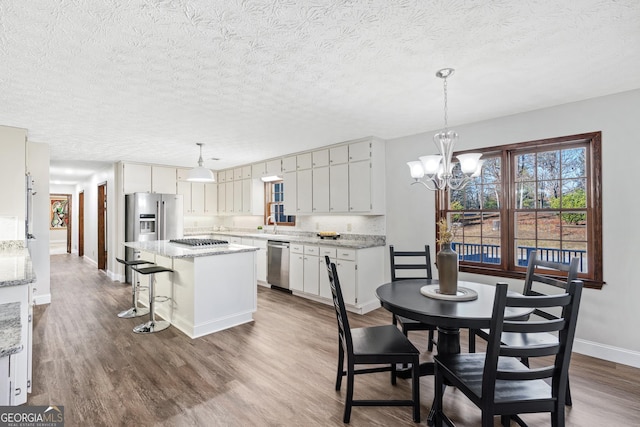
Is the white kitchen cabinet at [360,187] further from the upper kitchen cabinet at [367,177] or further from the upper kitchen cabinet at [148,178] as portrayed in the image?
the upper kitchen cabinet at [148,178]

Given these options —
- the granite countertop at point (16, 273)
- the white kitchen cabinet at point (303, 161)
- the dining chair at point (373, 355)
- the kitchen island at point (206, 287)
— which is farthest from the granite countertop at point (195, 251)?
the white kitchen cabinet at point (303, 161)

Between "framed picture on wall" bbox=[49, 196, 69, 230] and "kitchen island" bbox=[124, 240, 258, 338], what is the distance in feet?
38.0

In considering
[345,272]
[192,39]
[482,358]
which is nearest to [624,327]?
[482,358]

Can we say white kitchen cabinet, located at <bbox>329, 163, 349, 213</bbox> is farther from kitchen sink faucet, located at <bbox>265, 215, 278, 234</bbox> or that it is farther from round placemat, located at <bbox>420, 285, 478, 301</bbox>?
round placemat, located at <bbox>420, 285, 478, 301</bbox>

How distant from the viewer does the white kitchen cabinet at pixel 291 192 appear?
555cm

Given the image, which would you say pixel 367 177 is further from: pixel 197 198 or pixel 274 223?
pixel 197 198

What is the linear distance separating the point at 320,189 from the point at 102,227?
227 inches

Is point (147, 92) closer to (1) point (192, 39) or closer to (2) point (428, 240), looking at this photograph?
(1) point (192, 39)

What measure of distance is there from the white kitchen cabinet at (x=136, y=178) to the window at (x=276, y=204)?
2417 millimetres

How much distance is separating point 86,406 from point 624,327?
14.8 ft

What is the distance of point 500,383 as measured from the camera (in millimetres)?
1738

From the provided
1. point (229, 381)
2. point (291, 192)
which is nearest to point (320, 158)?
point (291, 192)

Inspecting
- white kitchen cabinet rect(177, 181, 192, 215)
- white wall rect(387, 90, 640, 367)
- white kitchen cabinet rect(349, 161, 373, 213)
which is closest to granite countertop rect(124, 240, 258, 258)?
white kitchen cabinet rect(349, 161, 373, 213)

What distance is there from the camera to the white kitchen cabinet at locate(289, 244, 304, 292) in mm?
5027
